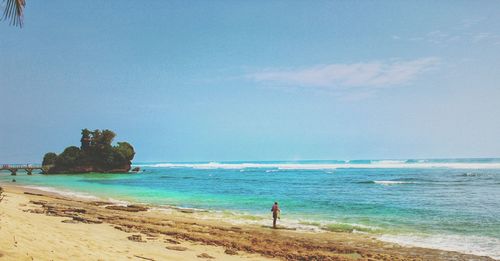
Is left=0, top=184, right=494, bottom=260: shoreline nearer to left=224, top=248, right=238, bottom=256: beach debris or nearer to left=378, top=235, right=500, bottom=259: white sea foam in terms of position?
left=224, top=248, right=238, bottom=256: beach debris

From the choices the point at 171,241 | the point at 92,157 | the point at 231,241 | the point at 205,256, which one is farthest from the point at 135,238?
the point at 92,157

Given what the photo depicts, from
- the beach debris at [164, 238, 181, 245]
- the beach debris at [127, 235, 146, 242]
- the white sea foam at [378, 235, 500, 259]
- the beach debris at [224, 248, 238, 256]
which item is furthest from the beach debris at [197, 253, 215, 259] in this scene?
the white sea foam at [378, 235, 500, 259]

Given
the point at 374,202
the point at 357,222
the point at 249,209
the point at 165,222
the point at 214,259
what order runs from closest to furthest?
the point at 214,259 < the point at 165,222 < the point at 357,222 < the point at 249,209 < the point at 374,202

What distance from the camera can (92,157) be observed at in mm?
87312

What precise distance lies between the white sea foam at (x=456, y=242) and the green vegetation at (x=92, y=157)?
83463 millimetres

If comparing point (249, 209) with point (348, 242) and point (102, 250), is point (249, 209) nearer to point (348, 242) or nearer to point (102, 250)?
point (348, 242)

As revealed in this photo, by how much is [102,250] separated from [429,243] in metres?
11.9

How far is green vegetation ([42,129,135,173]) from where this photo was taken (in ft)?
279

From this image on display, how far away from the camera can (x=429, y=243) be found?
13.8 m

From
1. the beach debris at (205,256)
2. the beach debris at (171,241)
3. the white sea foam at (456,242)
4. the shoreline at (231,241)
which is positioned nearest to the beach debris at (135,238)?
the shoreline at (231,241)

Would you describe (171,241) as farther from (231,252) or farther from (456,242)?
(456,242)

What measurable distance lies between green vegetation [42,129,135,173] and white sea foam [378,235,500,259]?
83.5m

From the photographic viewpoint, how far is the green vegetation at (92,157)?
279 ft

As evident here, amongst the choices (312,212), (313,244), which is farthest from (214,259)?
(312,212)
